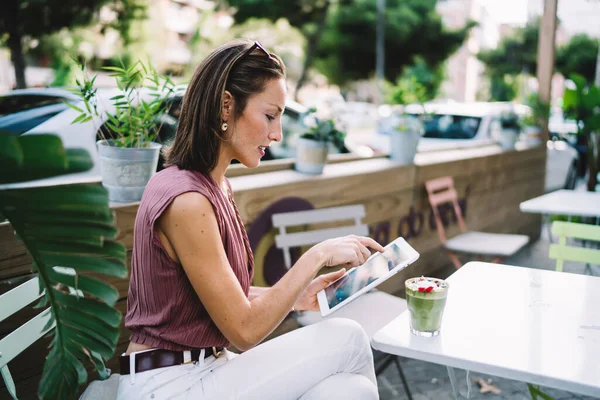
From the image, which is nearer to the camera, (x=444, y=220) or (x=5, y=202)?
(x=5, y=202)

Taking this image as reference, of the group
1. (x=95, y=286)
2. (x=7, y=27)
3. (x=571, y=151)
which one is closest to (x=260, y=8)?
(x=7, y=27)

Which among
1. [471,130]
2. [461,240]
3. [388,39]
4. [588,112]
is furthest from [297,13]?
[461,240]

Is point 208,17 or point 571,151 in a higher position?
point 208,17

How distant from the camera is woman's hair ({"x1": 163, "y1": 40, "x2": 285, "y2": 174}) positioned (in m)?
1.52

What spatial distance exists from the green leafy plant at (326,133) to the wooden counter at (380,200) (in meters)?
0.21

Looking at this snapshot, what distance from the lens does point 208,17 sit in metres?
18.2

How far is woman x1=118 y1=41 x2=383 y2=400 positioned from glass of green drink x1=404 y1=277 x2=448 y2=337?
155 millimetres

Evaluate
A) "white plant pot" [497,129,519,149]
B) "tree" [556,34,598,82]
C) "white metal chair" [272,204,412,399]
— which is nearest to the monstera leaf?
"white metal chair" [272,204,412,399]

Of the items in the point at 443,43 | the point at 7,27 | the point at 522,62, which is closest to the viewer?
the point at 7,27

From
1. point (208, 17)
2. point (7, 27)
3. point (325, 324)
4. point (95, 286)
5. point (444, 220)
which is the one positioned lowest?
point (444, 220)

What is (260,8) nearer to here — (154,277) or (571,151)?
(571,151)

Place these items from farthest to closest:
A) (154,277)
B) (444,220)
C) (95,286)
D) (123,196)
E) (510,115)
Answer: (510,115), (444,220), (123,196), (154,277), (95,286)

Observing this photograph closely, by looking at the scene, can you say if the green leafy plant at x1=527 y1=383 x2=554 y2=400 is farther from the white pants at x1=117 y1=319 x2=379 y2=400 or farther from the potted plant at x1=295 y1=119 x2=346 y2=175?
the potted plant at x1=295 y1=119 x2=346 y2=175

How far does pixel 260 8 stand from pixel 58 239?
1800 cm
